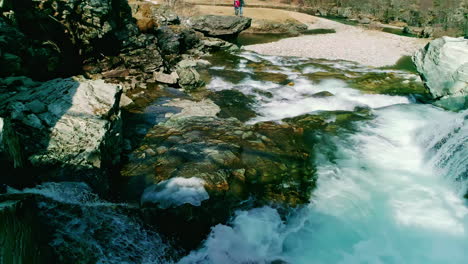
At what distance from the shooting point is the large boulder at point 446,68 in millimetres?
10228

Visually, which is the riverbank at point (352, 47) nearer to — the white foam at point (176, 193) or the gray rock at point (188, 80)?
the gray rock at point (188, 80)

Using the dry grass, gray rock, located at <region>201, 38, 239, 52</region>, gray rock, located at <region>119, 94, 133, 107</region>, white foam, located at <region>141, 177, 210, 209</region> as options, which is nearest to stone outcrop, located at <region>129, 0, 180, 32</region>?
gray rock, located at <region>201, 38, 239, 52</region>

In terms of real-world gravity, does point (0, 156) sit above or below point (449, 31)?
below

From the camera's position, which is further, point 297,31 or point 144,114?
point 297,31

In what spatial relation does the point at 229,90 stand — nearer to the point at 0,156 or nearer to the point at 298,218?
the point at 298,218

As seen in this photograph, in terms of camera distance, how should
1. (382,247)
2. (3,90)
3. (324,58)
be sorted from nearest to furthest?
(382,247) → (3,90) → (324,58)

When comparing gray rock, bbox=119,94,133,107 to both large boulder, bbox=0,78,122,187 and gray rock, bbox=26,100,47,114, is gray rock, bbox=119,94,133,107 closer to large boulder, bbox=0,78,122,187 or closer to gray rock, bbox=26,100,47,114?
large boulder, bbox=0,78,122,187

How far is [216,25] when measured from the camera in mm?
23719

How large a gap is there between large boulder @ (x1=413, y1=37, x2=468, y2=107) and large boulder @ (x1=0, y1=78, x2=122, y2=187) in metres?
11.1

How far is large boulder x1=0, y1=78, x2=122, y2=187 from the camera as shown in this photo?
5.66m

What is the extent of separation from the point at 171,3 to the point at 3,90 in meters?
26.7

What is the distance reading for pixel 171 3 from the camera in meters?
30.2

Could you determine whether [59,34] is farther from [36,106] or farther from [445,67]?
[445,67]

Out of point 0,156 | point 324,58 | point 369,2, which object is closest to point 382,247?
point 0,156
